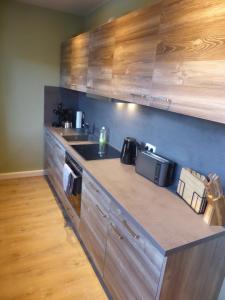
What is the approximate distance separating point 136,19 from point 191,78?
0.75 metres

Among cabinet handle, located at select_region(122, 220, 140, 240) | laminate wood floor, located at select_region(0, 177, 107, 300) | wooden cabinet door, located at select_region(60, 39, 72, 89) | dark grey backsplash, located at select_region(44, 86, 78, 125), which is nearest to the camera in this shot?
cabinet handle, located at select_region(122, 220, 140, 240)

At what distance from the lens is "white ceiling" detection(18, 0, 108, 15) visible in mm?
2782

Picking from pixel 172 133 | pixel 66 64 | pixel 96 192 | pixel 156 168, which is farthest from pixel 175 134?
pixel 66 64

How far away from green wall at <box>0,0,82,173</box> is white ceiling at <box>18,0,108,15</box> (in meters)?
0.11

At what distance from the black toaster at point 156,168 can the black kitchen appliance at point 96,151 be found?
0.55 metres

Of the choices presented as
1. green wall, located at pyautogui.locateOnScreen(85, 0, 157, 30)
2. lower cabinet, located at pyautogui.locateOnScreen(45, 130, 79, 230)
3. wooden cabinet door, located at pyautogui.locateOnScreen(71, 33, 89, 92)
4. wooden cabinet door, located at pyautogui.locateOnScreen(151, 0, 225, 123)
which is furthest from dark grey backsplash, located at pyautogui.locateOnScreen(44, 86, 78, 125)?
wooden cabinet door, located at pyautogui.locateOnScreen(151, 0, 225, 123)

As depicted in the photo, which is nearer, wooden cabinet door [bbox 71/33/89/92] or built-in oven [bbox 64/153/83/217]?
built-in oven [bbox 64/153/83/217]

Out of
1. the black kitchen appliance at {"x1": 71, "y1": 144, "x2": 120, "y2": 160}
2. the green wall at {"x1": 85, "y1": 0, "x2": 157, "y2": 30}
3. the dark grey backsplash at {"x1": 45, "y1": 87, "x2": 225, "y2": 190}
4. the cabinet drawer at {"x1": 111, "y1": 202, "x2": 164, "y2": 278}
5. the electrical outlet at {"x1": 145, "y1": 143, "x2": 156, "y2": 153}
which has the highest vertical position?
the green wall at {"x1": 85, "y1": 0, "x2": 157, "y2": 30}

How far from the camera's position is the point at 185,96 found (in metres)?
1.22

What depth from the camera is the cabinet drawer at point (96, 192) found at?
1.57m

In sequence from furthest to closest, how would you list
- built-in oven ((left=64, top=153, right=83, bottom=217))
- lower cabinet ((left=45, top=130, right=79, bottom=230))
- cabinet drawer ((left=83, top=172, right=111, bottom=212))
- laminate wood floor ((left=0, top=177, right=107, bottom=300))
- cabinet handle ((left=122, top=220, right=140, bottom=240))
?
lower cabinet ((left=45, top=130, right=79, bottom=230)), built-in oven ((left=64, top=153, right=83, bottom=217)), laminate wood floor ((left=0, top=177, right=107, bottom=300)), cabinet drawer ((left=83, top=172, right=111, bottom=212)), cabinet handle ((left=122, top=220, right=140, bottom=240))

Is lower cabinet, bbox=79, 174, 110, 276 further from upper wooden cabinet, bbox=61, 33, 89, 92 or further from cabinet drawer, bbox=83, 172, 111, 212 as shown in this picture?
upper wooden cabinet, bbox=61, 33, 89, 92

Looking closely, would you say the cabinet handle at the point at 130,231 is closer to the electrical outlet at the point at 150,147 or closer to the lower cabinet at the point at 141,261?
the lower cabinet at the point at 141,261

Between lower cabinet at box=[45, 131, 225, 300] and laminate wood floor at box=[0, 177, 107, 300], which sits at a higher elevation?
lower cabinet at box=[45, 131, 225, 300]
